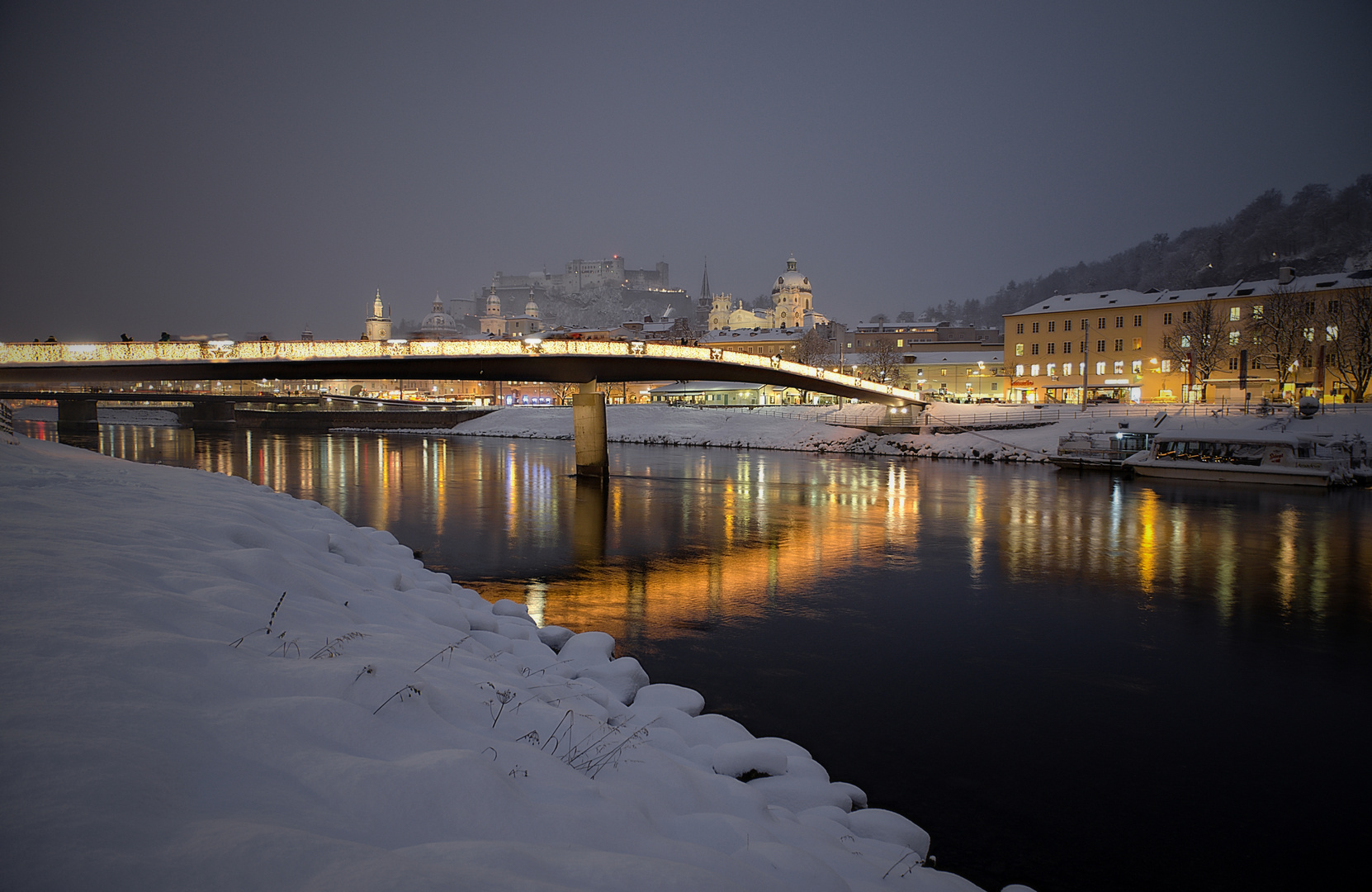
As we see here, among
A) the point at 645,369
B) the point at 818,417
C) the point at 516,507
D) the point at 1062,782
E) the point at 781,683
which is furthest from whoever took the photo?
the point at 818,417

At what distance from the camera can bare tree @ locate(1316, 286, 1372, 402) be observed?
5809cm

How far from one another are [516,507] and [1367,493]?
42617 millimetres

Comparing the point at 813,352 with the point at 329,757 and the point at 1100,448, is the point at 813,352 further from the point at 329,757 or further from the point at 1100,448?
the point at 329,757

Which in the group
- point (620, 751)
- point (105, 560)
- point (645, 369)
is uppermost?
point (645, 369)

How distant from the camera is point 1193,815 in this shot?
789cm

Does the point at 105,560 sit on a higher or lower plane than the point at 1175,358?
lower

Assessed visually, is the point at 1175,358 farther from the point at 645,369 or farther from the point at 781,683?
the point at 781,683

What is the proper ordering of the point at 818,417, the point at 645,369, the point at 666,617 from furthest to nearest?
the point at 818,417, the point at 645,369, the point at 666,617

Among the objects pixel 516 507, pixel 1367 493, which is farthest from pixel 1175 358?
pixel 516 507

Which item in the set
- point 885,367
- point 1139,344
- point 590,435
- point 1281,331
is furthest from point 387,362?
point 1139,344

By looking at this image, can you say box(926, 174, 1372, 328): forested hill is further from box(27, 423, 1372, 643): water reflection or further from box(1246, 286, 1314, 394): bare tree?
box(27, 423, 1372, 643): water reflection

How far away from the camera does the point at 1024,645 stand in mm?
13586

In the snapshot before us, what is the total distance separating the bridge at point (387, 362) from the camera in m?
32.3

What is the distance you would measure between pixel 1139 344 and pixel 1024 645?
84679mm
